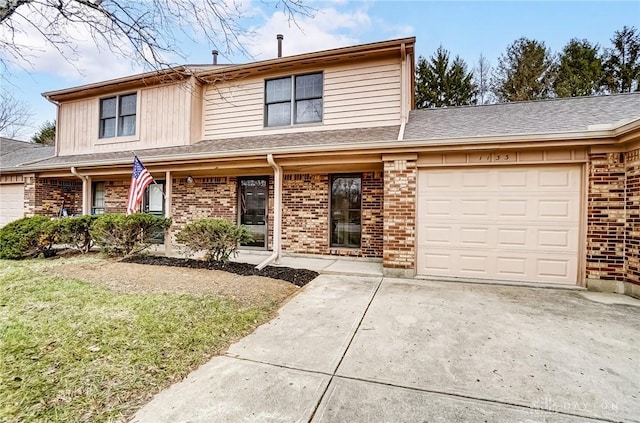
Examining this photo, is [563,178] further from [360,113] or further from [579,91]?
[579,91]

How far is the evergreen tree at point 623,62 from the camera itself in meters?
16.2

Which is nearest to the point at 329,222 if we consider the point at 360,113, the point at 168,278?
the point at 360,113

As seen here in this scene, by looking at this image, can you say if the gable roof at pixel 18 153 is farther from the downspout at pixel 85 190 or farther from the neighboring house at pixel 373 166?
the downspout at pixel 85 190

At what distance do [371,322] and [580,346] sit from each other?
2088 millimetres

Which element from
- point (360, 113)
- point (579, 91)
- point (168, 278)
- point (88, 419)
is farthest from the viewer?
point (579, 91)

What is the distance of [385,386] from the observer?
2350 millimetres

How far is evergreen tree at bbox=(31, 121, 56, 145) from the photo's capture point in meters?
23.0

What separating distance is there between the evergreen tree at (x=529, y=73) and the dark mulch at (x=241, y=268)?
61.4ft

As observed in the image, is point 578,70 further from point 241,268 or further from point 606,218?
point 241,268

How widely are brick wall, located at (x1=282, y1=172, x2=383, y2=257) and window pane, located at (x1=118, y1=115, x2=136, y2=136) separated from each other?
561cm

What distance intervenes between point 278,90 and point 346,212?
3916 mm

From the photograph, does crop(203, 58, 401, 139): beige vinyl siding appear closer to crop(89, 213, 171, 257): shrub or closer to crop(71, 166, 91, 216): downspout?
crop(89, 213, 171, 257): shrub

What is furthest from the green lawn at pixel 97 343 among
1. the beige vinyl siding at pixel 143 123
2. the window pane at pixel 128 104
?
the window pane at pixel 128 104

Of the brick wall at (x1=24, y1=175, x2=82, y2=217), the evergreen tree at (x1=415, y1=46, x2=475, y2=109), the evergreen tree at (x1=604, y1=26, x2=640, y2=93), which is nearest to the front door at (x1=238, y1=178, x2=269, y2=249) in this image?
the brick wall at (x1=24, y1=175, x2=82, y2=217)
